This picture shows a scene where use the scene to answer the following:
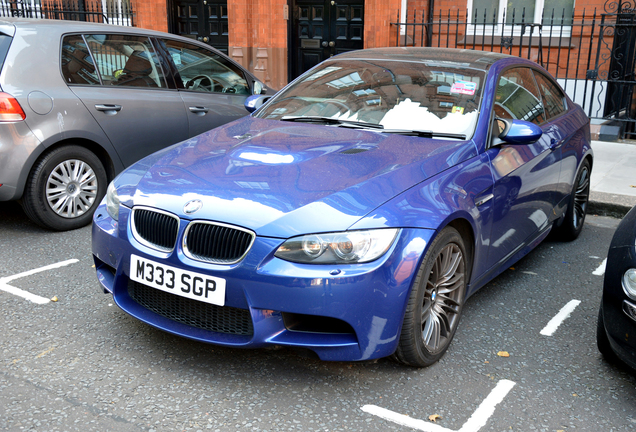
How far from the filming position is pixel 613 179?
7.01 metres

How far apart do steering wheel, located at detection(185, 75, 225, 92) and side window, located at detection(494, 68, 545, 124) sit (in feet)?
9.96

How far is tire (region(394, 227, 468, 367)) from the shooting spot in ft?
9.32

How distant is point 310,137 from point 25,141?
2.43 m

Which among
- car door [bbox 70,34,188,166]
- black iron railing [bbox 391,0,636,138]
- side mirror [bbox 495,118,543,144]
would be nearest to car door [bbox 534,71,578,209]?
side mirror [bbox 495,118,543,144]

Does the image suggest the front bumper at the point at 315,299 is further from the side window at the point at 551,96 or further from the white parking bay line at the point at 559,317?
the side window at the point at 551,96

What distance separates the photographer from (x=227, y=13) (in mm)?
13016

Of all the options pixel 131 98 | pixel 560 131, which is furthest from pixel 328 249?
pixel 131 98

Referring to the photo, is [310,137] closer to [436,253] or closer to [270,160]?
[270,160]

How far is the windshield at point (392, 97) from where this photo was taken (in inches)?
147

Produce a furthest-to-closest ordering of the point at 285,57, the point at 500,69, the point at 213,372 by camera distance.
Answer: the point at 285,57 → the point at 500,69 → the point at 213,372

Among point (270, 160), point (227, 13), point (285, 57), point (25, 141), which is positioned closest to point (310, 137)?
point (270, 160)

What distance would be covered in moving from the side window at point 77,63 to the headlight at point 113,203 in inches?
84.3

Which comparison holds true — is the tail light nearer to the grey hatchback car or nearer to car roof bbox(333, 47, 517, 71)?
the grey hatchback car

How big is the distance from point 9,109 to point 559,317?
13.3ft
